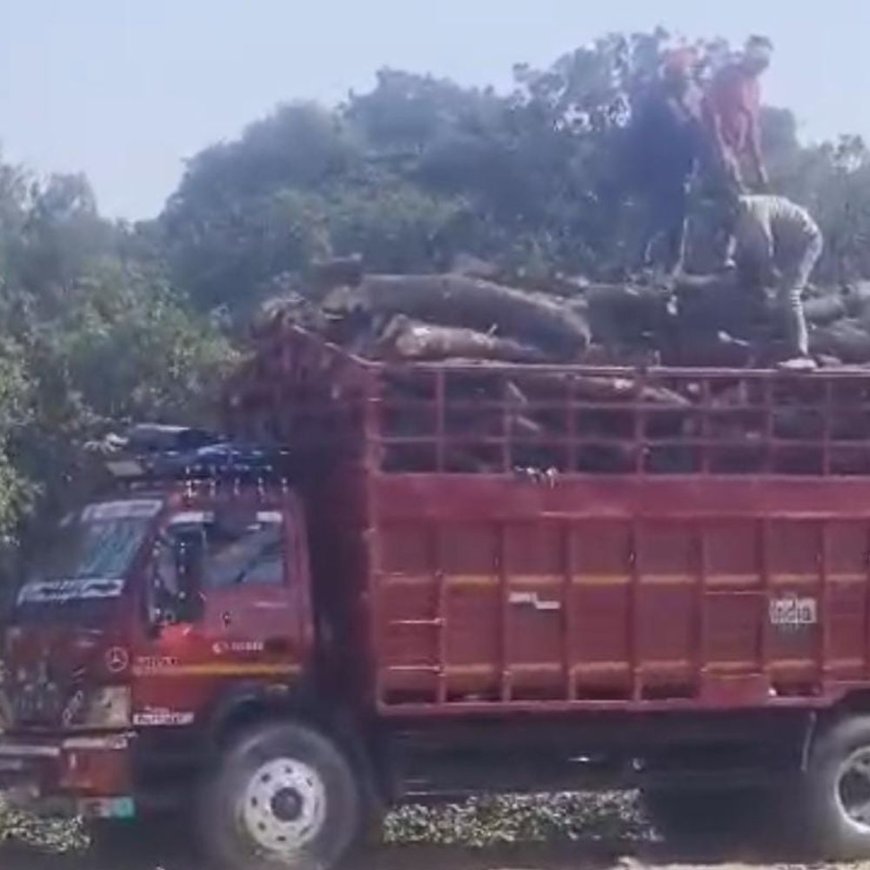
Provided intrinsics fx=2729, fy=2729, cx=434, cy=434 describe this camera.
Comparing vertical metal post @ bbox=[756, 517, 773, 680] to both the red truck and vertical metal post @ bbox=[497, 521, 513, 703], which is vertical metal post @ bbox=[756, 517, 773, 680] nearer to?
the red truck

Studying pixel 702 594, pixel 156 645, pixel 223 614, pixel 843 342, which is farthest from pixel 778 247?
pixel 156 645

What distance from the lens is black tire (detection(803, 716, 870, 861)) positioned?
16391 millimetres

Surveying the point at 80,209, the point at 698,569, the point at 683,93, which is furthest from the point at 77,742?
the point at 80,209

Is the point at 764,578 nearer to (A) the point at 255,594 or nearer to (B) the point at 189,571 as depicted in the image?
(A) the point at 255,594

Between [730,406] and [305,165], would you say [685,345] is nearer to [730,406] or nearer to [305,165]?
[730,406]

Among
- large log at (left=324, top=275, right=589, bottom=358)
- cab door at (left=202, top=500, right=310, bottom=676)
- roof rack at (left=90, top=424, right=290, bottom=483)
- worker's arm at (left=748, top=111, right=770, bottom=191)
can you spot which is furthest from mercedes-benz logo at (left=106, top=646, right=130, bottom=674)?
worker's arm at (left=748, top=111, right=770, bottom=191)

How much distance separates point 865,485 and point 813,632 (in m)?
0.93

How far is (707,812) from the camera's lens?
17422mm

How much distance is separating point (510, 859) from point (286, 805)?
7.40ft

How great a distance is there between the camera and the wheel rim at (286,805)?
49.3 ft

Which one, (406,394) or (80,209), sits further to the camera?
(80,209)

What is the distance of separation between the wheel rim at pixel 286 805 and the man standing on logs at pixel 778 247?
4.47 metres

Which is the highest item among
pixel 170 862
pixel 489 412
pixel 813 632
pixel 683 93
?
pixel 683 93

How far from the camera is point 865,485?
1631 centimetres
